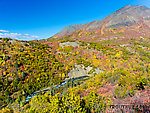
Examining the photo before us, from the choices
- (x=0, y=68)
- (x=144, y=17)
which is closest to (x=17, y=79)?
(x=0, y=68)

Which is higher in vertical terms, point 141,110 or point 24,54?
point 24,54

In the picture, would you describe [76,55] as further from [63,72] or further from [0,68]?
[0,68]

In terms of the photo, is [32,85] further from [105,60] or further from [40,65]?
[105,60]

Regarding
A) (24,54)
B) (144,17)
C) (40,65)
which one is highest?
(144,17)

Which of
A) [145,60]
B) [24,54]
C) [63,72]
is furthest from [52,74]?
[145,60]

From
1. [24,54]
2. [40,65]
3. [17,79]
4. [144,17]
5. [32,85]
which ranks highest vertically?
[144,17]

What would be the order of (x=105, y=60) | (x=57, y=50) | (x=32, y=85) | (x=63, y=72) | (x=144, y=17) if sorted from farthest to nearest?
(x=144, y=17), (x=57, y=50), (x=105, y=60), (x=63, y=72), (x=32, y=85)

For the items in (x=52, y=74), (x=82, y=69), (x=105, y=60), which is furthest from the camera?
(x=105, y=60)

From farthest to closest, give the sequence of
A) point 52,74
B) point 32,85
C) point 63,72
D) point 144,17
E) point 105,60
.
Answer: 1. point 144,17
2. point 105,60
3. point 63,72
4. point 52,74
5. point 32,85

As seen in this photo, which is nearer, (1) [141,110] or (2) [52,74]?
(1) [141,110]

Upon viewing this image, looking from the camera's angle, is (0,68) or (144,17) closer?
(0,68)
